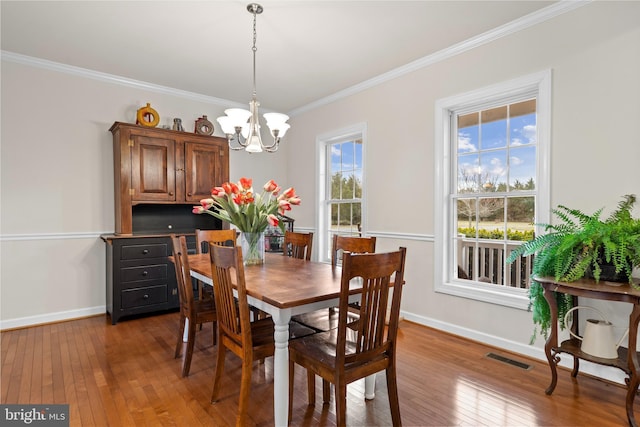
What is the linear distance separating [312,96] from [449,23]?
220 cm

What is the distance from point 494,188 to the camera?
10.4 ft

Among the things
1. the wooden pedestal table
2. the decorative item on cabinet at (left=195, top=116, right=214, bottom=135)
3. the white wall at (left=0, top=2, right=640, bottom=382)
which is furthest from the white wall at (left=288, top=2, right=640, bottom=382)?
the decorative item on cabinet at (left=195, top=116, right=214, bottom=135)

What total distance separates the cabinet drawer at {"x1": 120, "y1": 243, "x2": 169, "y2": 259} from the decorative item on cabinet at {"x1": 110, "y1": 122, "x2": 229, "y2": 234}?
0.21 metres

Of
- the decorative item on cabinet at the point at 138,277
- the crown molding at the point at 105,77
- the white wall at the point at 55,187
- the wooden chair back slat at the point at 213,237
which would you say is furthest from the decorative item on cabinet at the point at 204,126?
the wooden chair back slat at the point at 213,237

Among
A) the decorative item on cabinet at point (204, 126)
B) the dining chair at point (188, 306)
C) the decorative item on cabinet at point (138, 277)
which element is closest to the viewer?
the dining chair at point (188, 306)

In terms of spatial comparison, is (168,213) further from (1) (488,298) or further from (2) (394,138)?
(1) (488,298)

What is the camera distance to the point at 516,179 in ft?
9.86

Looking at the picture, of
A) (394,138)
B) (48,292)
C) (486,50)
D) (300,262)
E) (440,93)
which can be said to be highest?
(486,50)

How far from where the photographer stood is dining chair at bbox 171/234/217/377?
2.46 m

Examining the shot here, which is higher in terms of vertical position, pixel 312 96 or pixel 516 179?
pixel 312 96

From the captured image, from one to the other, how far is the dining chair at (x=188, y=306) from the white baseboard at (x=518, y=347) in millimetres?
2152

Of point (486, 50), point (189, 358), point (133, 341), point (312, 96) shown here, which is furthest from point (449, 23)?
point (133, 341)

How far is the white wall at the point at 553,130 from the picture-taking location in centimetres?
236

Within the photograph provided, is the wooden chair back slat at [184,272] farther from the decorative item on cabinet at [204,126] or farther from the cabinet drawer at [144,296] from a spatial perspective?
the decorative item on cabinet at [204,126]
